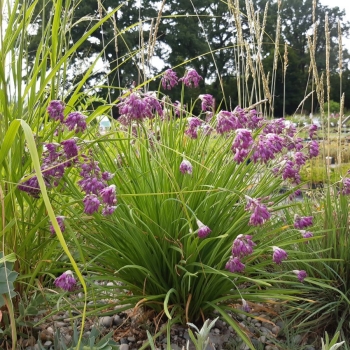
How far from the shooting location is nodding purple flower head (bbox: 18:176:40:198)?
1365 millimetres

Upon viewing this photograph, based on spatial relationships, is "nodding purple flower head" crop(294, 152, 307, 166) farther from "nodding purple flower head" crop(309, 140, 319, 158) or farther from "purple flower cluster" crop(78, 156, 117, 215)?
"purple flower cluster" crop(78, 156, 117, 215)

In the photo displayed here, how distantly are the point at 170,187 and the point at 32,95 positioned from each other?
2.07ft

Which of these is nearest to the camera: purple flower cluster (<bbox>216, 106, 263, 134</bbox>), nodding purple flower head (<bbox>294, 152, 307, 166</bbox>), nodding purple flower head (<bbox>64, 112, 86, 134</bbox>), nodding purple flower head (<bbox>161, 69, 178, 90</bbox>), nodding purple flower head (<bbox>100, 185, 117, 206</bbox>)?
nodding purple flower head (<bbox>100, 185, 117, 206</bbox>)

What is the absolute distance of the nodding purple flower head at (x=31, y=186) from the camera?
4.48ft

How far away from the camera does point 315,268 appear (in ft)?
6.77

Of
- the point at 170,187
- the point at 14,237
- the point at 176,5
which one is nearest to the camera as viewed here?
the point at 14,237

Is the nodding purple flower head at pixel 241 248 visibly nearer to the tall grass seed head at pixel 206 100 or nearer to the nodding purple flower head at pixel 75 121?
the nodding purple flower head at pixel 75 121

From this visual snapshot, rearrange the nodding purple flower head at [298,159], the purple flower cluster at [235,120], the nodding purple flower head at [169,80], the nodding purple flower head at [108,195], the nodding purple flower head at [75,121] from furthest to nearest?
the nodding purple flower head at [169,80] → the nodding purple flower head at [298,159] → the purple flower cluster at [235,120] → the nodding purple flower head at [75,121] → the nodding purple flower head at [108,195]

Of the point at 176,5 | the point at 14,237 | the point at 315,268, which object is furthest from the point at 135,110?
the point at 176,5

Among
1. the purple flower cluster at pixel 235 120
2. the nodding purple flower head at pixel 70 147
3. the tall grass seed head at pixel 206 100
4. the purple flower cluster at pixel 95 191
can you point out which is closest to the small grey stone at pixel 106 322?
the purple flower cluster at pixel 95 191

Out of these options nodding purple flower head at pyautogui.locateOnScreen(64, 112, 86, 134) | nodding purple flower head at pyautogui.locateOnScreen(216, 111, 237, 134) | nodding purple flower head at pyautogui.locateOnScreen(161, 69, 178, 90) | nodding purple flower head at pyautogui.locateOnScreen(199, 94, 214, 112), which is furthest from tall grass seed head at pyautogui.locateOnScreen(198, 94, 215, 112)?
nodding purple flower head at pyautogui.locateOnScreen(64, 112, 86, 134)

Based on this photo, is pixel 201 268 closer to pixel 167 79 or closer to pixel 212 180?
pixel 212 180

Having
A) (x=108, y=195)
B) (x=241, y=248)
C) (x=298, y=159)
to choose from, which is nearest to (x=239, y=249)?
(x=241, y=248)

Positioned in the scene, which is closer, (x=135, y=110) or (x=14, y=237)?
(x=135, y=110)
